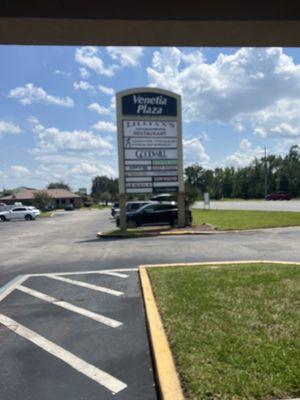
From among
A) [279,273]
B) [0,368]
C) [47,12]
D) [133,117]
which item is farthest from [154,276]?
[133,117]

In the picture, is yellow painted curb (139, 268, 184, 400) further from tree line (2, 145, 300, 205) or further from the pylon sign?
tree line (2, 145, 300, 205)

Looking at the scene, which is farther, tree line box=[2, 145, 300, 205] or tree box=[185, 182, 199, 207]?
tree line box=[2, 145, 300, 205]

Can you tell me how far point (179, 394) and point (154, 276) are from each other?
195 inches

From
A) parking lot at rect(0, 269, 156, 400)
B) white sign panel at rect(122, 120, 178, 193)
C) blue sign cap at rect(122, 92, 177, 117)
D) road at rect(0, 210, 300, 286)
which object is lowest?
road at rect(0, 210, 300, 286)

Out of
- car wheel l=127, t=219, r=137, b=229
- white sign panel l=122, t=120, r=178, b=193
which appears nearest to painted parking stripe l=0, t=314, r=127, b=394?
white sign panel l=122, t=120, r=178, b=193

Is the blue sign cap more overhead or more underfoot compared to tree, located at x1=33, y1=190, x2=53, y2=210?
more overhead

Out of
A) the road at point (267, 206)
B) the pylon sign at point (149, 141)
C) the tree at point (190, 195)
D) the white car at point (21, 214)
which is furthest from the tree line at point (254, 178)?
the pylon sign at point (149, 141)

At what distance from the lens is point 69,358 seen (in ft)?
14.9

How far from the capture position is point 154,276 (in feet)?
27.7

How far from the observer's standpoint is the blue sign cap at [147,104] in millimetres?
21109

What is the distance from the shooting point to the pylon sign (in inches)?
827

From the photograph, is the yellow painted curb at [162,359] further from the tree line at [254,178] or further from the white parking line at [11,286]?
the tree line at [254,178]

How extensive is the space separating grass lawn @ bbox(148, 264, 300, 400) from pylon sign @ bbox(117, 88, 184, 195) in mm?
13313

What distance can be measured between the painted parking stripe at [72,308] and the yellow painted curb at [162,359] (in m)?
0.52
